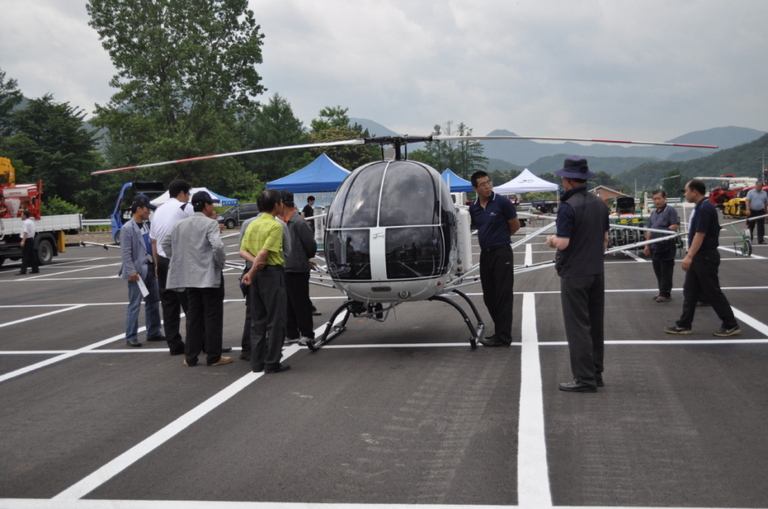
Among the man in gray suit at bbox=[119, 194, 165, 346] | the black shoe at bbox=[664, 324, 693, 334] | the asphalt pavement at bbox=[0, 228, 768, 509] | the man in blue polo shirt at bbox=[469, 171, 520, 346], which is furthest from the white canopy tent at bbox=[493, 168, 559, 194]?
the man in gray suit at bbox=[119, 194, 165, 346]

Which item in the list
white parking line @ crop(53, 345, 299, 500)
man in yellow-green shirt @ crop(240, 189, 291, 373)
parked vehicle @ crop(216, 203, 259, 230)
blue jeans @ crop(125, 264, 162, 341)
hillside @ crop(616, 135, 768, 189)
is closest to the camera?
white parking line @ crop(53, 345, 299, 500)

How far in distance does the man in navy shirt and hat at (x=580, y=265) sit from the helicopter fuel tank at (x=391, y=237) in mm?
1767

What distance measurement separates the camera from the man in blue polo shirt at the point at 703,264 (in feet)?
26.9

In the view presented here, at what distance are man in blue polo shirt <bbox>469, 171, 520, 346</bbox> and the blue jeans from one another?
15.2 ft

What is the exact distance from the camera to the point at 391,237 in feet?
25.1

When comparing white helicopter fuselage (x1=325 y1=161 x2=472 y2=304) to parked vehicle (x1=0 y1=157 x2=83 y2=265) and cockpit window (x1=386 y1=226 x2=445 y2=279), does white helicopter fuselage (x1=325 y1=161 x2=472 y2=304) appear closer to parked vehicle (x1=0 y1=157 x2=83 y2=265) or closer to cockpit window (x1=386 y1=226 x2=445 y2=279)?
cockpit window (x1=386 y1=226 x2=445 y2=279)

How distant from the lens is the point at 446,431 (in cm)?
523

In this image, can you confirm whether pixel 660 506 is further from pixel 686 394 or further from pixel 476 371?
pixel 476 371

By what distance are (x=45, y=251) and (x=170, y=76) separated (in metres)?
29.2

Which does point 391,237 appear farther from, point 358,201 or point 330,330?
point 330,330

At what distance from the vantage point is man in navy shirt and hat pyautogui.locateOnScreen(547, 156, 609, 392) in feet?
20.1

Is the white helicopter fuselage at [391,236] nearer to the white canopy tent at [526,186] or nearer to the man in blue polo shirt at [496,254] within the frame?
the man in blue polo shirt at [496,254]

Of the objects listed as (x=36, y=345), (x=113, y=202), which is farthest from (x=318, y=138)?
(x=36, y=345)

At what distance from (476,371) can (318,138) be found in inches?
3220
